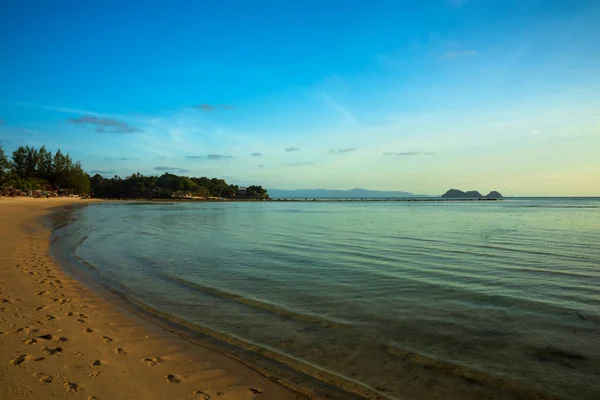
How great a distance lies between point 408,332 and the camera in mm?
7711

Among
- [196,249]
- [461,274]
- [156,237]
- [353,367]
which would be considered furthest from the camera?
[156,237]

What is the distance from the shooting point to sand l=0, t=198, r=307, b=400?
4840 millimetres

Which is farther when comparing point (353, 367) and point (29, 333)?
point (29, 333)

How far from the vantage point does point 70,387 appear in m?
4.79

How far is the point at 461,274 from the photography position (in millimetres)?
13398

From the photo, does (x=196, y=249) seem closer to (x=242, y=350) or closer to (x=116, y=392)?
(x=242, y=350)

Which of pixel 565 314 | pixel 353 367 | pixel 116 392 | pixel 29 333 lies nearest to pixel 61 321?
pixel 29 333

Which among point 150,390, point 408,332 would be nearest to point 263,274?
point 408,332

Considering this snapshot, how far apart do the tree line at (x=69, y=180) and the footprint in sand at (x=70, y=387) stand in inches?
4759

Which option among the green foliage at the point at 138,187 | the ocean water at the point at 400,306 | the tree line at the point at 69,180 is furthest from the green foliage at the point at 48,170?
the ocean water at the point at 400,306

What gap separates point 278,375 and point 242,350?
4.01ft

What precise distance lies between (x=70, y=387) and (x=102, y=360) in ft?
3.27

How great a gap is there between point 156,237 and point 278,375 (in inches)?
882

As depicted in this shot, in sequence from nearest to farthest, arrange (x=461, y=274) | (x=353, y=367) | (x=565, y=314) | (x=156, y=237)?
(x=353, y=367), (x=565, y=314), (x=461, y=274), (x=156, y=237)
